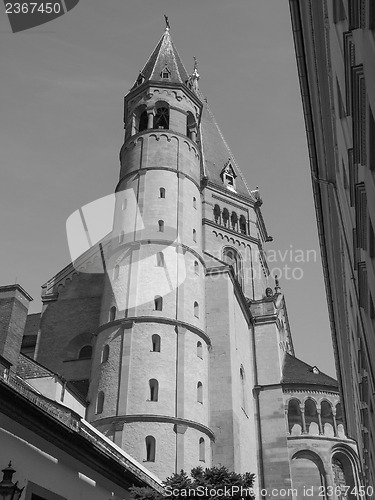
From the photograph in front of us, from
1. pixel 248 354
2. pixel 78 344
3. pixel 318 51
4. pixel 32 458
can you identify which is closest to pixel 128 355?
pixel 78 344

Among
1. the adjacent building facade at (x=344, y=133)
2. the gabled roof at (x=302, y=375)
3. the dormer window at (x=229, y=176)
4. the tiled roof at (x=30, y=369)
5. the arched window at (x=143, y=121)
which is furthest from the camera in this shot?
the dormer window at (x=229, y=176)

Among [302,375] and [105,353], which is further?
[302,375]

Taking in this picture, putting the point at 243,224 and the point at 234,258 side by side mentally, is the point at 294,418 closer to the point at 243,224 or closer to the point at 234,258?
the point at 234,258

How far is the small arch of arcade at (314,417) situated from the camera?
38.7 m

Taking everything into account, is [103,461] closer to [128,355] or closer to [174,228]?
[128,355]

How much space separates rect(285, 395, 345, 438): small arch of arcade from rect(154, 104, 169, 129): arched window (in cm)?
2024

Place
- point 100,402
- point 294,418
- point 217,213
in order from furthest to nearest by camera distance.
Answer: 1. point 217,213
2. point 294,418
3. point 100,402

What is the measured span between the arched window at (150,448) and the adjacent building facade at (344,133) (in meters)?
9.70

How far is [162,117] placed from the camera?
4147 cm

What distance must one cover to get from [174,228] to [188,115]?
A: 10.3 metres

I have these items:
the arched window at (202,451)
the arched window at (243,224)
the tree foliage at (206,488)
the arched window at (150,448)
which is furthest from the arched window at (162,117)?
the tree foliage at (206,488)

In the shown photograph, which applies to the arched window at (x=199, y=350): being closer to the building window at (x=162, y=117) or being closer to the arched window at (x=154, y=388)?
the arched window at (x=154, y=388)

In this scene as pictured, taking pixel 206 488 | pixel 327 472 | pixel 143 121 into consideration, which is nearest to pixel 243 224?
pixel 143 121

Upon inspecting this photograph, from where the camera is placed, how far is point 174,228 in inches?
1412
